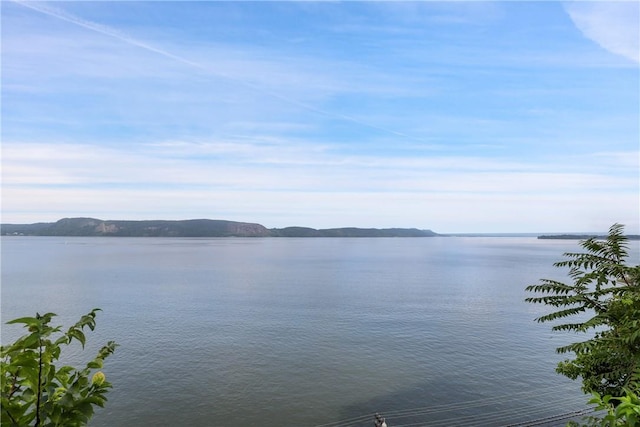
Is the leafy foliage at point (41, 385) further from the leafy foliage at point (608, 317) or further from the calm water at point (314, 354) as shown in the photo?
the calm water at point (314, 354)

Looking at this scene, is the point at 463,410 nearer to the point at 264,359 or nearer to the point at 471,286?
the point at 264,359

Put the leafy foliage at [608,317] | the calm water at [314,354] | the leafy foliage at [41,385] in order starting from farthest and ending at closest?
→ the calm water at [314,354] → the leafy foliage at [608,317] → the leafy foliage at [41,385]

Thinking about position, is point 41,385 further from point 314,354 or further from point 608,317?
point 314,354

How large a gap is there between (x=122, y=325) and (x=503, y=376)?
59138 millimetres

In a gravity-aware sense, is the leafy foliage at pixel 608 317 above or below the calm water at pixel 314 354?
above

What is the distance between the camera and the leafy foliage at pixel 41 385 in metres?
3.96

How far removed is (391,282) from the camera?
121 m

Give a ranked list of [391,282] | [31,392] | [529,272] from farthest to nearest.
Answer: [529,272]
[391,282]
[31,392]

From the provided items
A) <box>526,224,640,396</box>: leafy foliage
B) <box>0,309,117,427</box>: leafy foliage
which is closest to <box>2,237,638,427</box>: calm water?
<box>526,224,640,396</box>: leafy foliage

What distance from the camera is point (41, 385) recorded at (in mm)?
4621

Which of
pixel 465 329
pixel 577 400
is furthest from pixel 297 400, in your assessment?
pixel 465 329

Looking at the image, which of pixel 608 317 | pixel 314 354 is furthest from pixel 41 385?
pixel 314 354

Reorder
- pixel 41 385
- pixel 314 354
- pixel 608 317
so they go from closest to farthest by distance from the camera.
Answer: pixel 41 385
pixel 608 317
pixel 314 354

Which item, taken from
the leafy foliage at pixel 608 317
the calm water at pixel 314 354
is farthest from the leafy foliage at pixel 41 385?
the calm water at pixel 314 354
